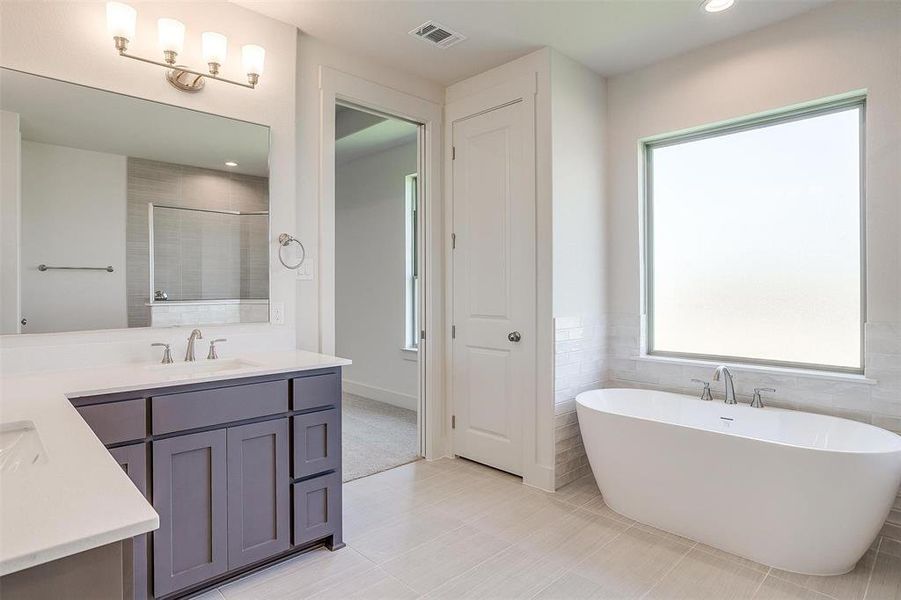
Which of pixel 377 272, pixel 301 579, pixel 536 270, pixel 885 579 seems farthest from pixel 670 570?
pixel 377 272

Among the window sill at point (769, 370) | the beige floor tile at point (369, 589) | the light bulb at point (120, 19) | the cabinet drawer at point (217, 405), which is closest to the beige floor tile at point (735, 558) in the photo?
the window sill at point (769, 370)

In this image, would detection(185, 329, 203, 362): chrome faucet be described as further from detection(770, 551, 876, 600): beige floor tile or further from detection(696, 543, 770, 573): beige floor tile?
detection(770, 551, 876, 600): beige floor tile

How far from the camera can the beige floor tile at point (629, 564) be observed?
2.10 metres

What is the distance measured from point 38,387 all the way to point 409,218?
12.2 ft

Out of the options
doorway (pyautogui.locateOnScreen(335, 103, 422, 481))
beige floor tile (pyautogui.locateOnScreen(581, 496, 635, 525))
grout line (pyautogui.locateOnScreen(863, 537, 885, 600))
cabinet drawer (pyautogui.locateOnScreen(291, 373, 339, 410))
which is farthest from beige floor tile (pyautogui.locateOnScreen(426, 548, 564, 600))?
doorway (pyautogui.locateOnScreen(335, 103, 422, 481))

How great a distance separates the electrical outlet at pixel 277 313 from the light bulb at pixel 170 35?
1.26 metres

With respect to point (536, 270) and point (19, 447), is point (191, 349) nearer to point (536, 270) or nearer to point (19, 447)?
point (19, 447)

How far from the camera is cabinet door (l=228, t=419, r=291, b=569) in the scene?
81.4 inches

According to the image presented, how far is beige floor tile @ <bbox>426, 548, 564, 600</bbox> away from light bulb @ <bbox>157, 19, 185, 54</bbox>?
259cm

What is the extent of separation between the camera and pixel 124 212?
2.28 meters

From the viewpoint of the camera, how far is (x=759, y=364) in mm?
3002

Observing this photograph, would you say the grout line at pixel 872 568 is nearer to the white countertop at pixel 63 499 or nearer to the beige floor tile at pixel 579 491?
the beige floor tile at pixel 579 491

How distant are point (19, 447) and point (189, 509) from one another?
0.90 metres

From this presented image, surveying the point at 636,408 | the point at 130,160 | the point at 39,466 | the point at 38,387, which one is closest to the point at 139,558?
the point at 38,387
